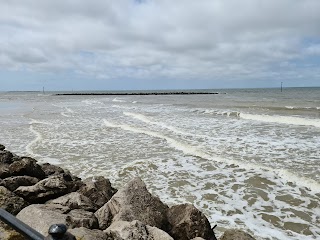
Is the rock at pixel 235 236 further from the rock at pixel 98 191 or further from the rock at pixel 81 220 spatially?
the rock at pixel 98 191

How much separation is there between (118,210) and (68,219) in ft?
3.09

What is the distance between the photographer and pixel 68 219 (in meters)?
4.68

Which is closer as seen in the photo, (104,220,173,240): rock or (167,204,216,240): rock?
(104,220,173,240): rock

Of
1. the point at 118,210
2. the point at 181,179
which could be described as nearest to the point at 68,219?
the point at 118,210

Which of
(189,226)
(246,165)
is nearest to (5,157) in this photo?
(189,226)

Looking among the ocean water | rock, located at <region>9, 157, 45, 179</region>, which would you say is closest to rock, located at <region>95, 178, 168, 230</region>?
the ocean water

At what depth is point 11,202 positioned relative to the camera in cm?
541

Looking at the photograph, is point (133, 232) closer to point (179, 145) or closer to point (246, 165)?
point (246, 165)

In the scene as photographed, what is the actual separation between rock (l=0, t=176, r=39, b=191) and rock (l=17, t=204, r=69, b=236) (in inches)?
72.6

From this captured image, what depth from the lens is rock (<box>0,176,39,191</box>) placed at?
6465 millimetres

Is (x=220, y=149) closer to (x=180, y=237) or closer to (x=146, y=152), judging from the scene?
Answer: (x=146, y=152)

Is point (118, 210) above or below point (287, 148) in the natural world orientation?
above

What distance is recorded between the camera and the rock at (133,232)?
13.4ft

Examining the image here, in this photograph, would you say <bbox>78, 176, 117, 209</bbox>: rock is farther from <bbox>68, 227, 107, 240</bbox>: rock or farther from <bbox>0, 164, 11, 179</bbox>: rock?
<bbox>68, 227, 107, 240</bbox>: rock
